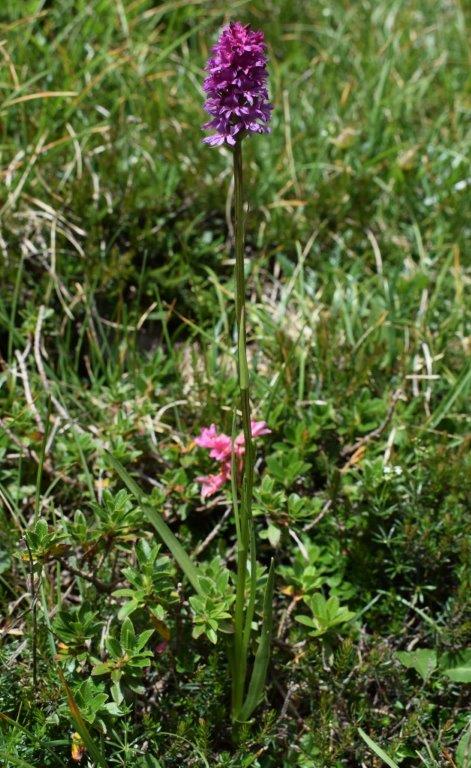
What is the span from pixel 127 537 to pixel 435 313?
1545 millimetres

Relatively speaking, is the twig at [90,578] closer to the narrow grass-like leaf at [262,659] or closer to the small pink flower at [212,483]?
the small pink flower at [212,483]

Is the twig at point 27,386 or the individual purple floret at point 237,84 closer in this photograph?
the individual purple floret at point 237,84

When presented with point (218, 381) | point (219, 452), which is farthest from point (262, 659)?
point (218, 381)

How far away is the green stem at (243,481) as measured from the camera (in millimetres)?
1335

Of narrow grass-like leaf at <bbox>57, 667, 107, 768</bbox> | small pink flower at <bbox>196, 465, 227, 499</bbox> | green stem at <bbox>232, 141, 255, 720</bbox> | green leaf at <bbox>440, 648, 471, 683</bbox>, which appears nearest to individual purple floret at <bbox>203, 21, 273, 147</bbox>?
green stem at <bbox>232, 141, 255, 720</bbox>

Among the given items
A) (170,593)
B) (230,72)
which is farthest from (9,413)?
(230,72)

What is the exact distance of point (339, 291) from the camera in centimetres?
278

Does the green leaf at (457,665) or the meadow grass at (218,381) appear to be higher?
the meadow grass at (218,381)

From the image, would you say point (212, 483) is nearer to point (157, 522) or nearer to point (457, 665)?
point (157, 522)

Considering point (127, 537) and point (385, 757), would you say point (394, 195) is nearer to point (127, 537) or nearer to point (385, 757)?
point (127, 537)

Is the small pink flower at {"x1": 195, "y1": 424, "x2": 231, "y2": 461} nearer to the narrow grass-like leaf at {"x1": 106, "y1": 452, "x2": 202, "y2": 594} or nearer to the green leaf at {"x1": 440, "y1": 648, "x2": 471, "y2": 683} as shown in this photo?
the narrow grass-like leaf at {"x1": 106, "y1": 452, "x2": 202, "y2": 594}

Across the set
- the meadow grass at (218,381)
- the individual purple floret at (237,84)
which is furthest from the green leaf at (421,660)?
the individual purple floret at (237,84)

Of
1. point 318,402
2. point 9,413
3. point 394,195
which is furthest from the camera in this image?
point 394,195

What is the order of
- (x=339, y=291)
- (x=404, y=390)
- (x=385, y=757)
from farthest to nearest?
(x=339, y=291) < (x=404, y=390) < (x=385, y=757)
